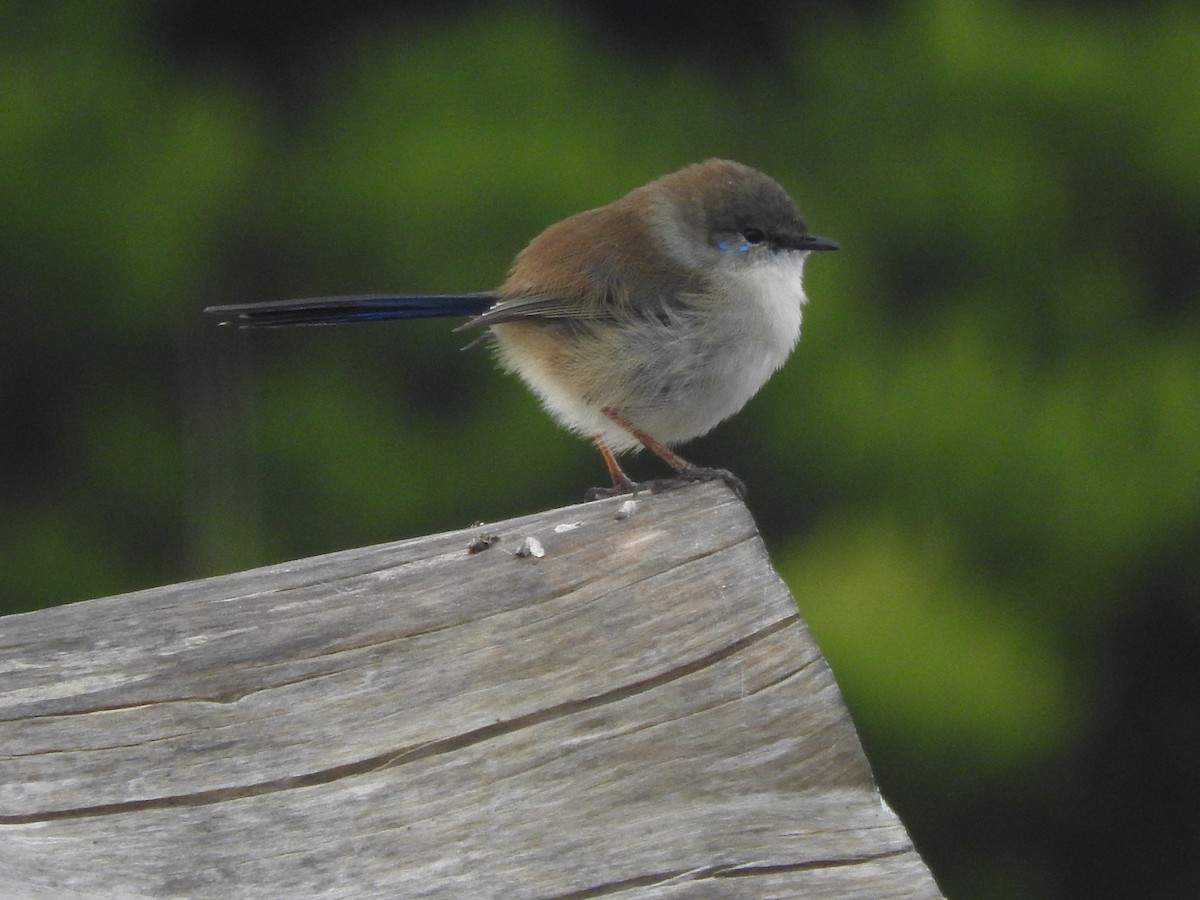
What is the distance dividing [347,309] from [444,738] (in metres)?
2.31

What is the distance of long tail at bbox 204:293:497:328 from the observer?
4047 millimetres

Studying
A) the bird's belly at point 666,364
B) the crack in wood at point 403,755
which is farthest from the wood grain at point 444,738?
the bird's belly at point 666,364

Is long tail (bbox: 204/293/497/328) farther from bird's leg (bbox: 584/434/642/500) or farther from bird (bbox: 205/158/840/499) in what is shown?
bird's leg (bbox: 584/434/642/500)

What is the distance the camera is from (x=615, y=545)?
2.47 meters

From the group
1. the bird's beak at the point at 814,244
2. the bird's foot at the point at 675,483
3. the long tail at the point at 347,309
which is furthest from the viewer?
the bird's beak at the point at 814,244

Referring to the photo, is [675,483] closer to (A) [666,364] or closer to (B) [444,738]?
(A) [666,364]

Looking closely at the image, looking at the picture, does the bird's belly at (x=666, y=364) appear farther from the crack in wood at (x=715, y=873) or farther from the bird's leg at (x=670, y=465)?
the crack in wood at (x=715, y=873)

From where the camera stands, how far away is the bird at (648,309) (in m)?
4.14

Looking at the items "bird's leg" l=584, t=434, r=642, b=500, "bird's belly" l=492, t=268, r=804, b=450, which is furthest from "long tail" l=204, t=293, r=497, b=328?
"bird's leg" l=584, t=434, r=642, b=500

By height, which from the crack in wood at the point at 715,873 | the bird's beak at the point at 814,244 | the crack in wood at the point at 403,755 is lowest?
the crack in wood at the point at 715,873

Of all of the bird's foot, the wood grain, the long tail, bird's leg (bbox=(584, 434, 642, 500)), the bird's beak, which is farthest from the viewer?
the bird's beak

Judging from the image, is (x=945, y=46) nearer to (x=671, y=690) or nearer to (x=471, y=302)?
(x=471, y=302)

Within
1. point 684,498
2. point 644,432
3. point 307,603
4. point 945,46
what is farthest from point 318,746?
point 945,46

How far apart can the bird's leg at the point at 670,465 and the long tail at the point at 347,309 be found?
0.61m
